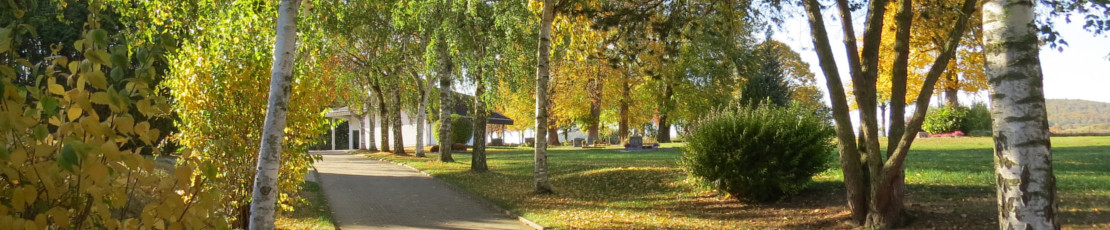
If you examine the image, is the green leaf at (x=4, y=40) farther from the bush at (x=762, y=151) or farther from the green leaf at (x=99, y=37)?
the bush at (x=762, y=151)

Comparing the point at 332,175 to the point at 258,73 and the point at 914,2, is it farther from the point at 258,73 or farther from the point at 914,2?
the point at 914,2

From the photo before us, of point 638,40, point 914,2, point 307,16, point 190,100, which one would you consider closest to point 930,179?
point 914,2

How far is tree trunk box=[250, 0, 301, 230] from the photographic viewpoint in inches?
248

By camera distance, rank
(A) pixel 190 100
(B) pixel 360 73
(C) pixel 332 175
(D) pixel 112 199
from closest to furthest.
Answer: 1. (D) pixel 112 199
2. (A) pixel 190 100
3. (C) pixel 332 175
4. (B) pixel 360 73

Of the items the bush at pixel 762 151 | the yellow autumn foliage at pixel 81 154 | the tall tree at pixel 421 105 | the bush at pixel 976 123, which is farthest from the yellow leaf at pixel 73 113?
the bush at pixel 976 123

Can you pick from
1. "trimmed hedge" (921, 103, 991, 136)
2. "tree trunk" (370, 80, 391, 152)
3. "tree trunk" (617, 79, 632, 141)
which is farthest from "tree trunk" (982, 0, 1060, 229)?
"tree trunk" (617, 79, 632, 141)

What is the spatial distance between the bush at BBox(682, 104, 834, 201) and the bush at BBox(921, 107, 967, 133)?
76.6ft

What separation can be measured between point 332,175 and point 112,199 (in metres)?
16.1

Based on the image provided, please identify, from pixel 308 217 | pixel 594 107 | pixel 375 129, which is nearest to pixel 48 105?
pixel 308 217

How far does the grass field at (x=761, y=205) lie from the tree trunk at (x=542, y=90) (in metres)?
0.37

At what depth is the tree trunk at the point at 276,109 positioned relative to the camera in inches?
248

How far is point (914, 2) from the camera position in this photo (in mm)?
11180

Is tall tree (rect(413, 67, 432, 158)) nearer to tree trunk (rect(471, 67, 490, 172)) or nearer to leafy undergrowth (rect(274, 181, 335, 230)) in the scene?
tree trunk (rect(471, 67, 490, 172))

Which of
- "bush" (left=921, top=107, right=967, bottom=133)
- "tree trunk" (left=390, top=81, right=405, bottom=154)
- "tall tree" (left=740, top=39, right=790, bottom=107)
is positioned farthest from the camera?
"tall tree" (left=740, top=39, right=790, bottom=107)
